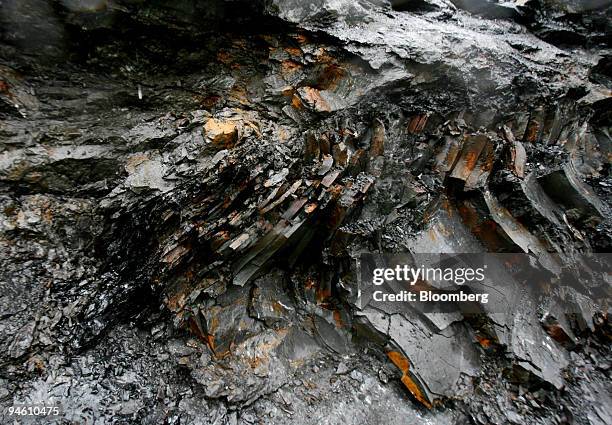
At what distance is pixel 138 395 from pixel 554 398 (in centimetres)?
682

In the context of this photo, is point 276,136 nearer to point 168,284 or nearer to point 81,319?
point 168,284

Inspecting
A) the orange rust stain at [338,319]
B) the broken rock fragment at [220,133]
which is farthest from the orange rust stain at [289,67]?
the orange rust stain at [338,319]

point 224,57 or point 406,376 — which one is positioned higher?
point 224,57

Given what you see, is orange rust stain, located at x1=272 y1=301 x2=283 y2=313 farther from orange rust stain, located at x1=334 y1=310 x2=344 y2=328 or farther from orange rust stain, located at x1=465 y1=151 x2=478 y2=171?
orange rust stain, located at x1=465 y1=151 x2=478 y2=171

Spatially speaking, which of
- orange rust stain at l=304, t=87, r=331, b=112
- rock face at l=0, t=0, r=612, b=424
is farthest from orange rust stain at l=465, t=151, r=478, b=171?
orange rust stain at l=304, t=87, r=331, b=112

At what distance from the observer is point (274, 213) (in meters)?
5.94

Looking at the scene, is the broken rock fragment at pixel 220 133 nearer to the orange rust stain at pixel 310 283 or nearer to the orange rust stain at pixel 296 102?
the orange rust stain at pixel 296 102

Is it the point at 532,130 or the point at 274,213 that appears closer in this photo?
the point at 274,213

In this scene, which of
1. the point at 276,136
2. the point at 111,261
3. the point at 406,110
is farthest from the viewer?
the point at 406,110

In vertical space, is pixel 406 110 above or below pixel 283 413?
above

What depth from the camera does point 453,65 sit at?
6.81 meters

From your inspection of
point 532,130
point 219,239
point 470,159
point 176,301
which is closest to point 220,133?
point 219,239

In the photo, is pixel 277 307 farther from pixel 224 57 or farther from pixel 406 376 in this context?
pixel 224 57

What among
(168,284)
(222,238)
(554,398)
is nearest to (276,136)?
(222,238)
